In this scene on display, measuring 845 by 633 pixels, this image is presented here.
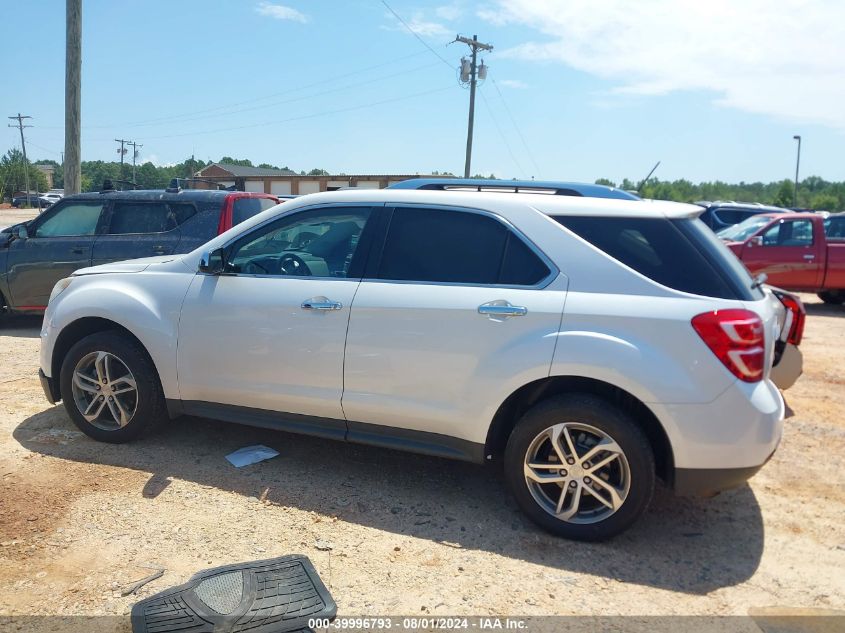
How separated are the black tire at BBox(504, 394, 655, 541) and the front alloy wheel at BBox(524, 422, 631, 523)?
2cm

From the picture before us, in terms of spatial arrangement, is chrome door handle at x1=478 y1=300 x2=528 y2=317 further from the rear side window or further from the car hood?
the car hood

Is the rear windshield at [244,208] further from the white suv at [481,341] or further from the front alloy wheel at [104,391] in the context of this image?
the front alloy wheel at [104,391]

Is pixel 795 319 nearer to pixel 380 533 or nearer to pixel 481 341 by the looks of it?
pixel 481 341

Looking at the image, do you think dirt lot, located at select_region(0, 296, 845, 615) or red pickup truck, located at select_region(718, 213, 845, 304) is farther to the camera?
red pickup truck, located at select_region(718, 213, 845, 304)

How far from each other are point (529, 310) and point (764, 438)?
1296 mm

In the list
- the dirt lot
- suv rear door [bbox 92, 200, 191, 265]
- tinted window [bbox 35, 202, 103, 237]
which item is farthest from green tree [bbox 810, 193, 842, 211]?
the dirt lot

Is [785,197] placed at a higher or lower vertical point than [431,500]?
higher

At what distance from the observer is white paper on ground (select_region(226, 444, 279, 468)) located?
450 cm

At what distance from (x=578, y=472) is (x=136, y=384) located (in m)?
2.96

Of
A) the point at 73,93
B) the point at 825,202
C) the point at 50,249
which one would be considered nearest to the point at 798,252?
the point at 50,249

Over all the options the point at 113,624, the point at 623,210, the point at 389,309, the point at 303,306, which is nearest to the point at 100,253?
the point at 303,306

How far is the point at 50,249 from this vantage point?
8.16 metres

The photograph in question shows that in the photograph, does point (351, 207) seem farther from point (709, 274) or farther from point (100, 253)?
point (100, 253)

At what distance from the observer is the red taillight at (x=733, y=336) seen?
3.22 m
